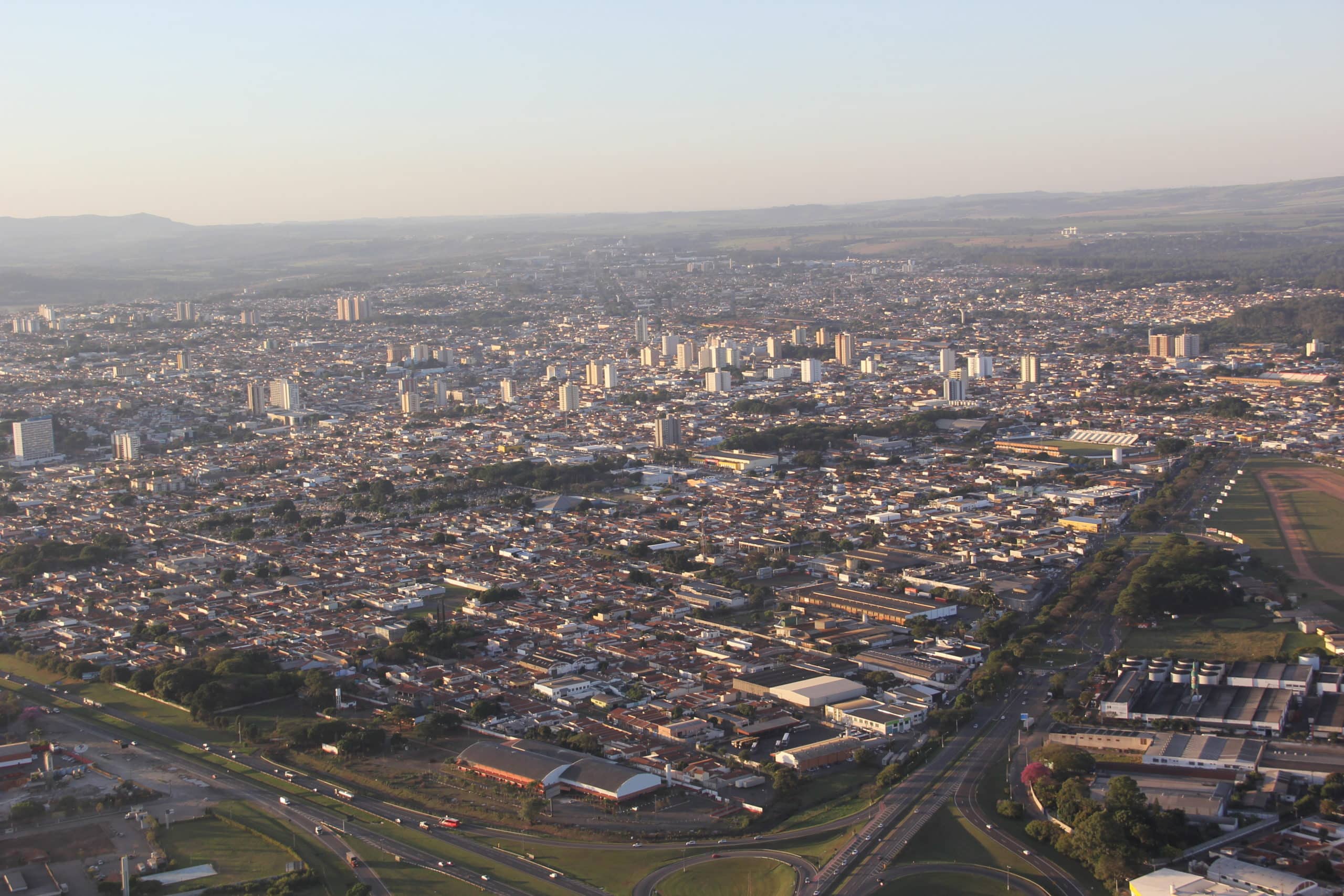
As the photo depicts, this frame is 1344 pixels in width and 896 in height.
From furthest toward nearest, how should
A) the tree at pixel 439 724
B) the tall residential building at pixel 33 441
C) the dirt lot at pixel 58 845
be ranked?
the tall residential building at pixel 33 441, the tree at pixel 439 724, the dirt lot at pixel 58 845

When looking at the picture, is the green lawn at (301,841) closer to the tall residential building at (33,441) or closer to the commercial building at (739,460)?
the commercial building at (739,460)

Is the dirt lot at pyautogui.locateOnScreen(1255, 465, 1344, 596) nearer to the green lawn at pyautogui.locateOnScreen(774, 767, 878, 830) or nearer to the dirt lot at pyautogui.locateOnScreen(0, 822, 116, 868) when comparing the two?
→ the green lawn at pyautogui.locateOnScreen(774, 767, 878, 830)

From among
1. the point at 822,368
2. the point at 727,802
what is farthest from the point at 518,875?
the point at 822,368

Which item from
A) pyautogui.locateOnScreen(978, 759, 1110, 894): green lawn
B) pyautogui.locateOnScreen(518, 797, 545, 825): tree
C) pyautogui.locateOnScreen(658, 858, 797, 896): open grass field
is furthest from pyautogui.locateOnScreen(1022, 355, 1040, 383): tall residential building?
pyautogui.locateOnScreen(658, 858, 797, 896): open grass field

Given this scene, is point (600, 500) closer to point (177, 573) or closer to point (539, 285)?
point (177, 573)

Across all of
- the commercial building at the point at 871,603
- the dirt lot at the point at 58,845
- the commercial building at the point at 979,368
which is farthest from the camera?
the commercial building at the point at 979,368

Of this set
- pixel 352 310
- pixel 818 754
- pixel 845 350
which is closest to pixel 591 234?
pixel 352 310

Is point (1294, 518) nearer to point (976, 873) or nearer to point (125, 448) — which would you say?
point (976, 873)

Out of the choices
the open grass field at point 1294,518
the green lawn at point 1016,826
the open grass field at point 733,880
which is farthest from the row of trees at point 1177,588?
the open grass field at point 733,880
